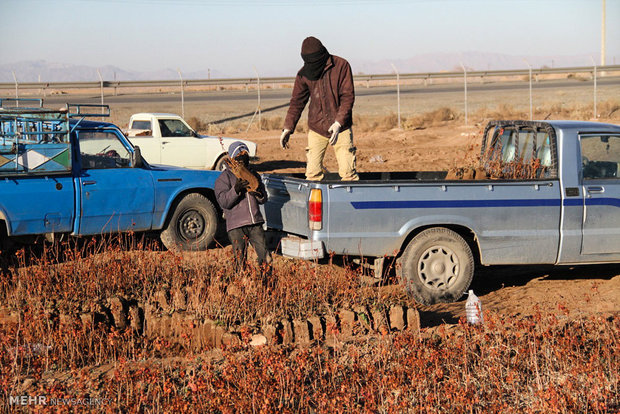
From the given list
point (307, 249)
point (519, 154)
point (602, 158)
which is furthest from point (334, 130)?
point (602, 158)

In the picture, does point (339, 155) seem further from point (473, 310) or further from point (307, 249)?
point (473, 310)

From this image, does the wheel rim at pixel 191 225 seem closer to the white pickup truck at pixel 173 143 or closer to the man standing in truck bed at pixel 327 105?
the man standing in truck bed at pixel 327 105

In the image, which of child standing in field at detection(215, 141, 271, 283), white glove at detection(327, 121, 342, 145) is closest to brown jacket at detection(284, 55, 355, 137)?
white glove at detection(327, 121, 342, 145)

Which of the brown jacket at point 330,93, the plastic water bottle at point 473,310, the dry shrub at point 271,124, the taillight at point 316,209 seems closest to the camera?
the plastic water bottle at point 473,310

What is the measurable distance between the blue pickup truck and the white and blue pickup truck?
2.09 m

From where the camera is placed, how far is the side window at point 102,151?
9906 millimetres

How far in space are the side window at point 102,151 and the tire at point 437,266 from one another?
168 inches

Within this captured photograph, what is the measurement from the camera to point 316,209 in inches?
296

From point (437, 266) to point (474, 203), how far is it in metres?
0.73

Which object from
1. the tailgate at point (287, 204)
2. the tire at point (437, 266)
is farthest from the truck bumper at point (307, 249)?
the tire at point (437, 266)

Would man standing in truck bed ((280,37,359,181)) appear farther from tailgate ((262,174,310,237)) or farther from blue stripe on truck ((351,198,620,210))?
blue stripe on truck ((351,198,620,210))

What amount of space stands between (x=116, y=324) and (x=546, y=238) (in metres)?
4.33

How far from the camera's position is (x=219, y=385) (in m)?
5.19

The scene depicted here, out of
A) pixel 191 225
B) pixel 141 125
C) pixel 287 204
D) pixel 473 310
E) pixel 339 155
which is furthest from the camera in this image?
pixel 141 125
